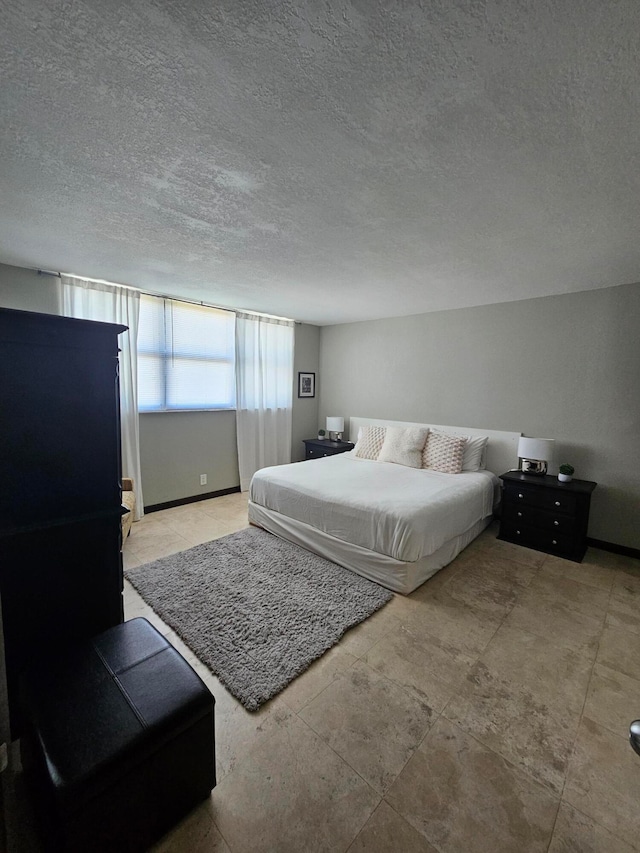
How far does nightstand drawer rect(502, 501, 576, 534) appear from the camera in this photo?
301 centimetres

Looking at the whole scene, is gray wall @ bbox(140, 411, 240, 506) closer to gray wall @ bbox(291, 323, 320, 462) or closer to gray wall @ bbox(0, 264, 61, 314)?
gray wall @ bbox(291, 323, 320, 462)

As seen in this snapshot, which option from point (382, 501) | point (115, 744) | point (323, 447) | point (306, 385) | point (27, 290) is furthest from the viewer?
point (306, 385)

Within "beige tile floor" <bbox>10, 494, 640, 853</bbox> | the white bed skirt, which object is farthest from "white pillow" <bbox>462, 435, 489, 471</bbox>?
"beige tile floor" <bbox>10, 494, 640, 853</bbox>

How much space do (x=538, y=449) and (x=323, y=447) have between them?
264 centimetres

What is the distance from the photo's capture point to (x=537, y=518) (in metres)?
3.17

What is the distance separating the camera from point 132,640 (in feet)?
4.39

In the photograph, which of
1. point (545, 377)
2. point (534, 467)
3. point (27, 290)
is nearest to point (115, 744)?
point (27, 290)

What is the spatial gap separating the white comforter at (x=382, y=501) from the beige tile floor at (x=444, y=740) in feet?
1.47

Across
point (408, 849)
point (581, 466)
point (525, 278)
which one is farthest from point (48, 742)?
point (581, 466)

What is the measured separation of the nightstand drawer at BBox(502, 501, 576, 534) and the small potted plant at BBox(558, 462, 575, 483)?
0.35 metres

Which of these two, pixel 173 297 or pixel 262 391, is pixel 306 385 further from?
pixel 173 297

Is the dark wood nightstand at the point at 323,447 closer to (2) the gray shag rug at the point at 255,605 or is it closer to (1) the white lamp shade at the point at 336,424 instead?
(1) the white lamp shade at the point at 336,424

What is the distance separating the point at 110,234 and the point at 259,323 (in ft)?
8.17

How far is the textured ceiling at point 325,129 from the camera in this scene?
895 mm
